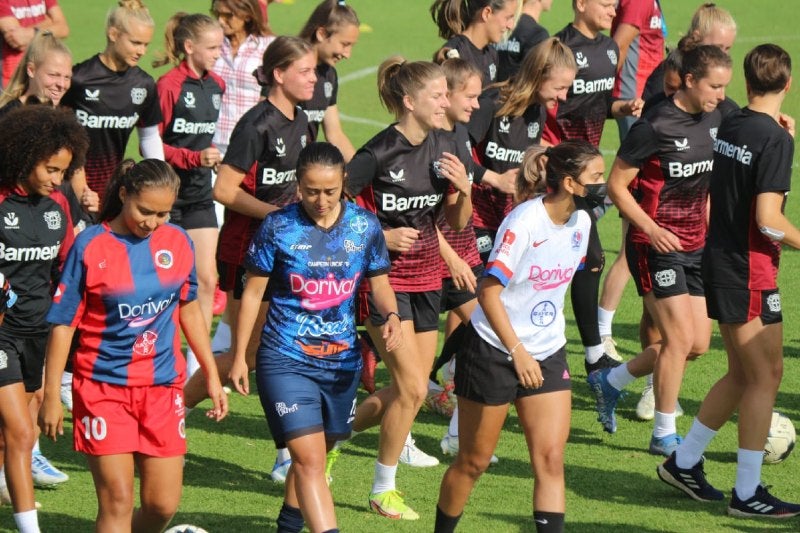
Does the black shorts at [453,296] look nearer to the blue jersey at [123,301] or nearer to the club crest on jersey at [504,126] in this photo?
the club crest on jersey at [504,126]

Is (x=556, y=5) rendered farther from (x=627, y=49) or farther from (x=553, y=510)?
(x=553, y=510)

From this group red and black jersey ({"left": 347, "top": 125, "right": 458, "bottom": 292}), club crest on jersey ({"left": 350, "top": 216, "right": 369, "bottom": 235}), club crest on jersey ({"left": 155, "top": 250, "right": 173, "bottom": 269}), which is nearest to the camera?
club crest on jersey ({"left": 155, "top": 250, "right": 173, "bottom": 269})

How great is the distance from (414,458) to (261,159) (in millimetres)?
1934

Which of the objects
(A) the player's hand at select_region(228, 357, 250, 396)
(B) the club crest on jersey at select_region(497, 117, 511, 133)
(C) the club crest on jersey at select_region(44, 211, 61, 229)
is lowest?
(A) the player's hand at select_region(228, 357, 250, 396)

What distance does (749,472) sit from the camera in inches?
275

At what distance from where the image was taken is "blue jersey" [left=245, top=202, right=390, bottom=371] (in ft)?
19.7

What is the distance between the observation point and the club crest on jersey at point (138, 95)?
906 centimetres

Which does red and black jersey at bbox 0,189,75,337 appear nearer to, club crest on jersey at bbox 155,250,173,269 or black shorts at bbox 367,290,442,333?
club crest on jersey at bbox 155,250,173,269

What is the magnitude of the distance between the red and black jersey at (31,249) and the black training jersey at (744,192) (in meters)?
3.27

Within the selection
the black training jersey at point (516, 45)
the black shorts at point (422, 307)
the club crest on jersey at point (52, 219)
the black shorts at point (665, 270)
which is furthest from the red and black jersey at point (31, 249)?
the black training jersey at point (516, 45)

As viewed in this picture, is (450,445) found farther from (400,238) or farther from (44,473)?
(44,473)

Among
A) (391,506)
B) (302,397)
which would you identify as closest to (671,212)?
(391,506)

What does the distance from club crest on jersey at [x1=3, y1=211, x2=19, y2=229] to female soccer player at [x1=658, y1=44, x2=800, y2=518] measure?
3.48 metres

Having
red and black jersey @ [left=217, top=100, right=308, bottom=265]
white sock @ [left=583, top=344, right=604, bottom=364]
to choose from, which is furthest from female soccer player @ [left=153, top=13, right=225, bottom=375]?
white sock @ [left=583, top=344, right=604, bottom=364]
